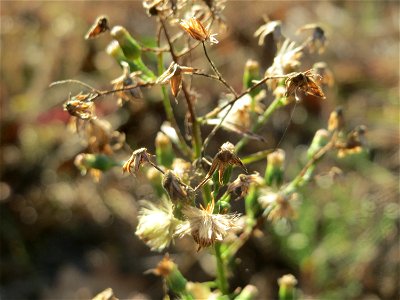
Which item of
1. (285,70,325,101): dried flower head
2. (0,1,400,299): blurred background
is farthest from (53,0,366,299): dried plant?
(0,1,400,299): blurred background

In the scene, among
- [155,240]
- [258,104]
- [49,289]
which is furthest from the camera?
[49,289]

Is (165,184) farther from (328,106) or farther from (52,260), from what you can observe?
(328,106)

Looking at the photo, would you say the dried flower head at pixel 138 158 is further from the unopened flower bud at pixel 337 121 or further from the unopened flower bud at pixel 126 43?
the unopened flower bud at pixel 337 121

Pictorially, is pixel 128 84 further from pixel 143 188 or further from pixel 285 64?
pixel 143 188

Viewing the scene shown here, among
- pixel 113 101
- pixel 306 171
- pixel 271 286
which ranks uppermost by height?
pixel 306 171

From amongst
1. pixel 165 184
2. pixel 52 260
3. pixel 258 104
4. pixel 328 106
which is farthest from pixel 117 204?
pixel 165 184

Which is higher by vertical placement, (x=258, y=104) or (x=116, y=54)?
(x=116, y=54)

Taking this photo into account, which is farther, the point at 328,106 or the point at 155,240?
the point at 328,106

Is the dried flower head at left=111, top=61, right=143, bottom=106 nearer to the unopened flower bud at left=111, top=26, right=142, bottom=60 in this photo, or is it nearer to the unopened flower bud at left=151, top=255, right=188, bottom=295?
the unopened flower bud at left=111, top=26, right=142, bottom=60

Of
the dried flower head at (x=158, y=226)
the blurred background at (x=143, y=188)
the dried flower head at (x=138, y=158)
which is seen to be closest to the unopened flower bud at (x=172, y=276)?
the dried flower head at (x=158, y=226)
